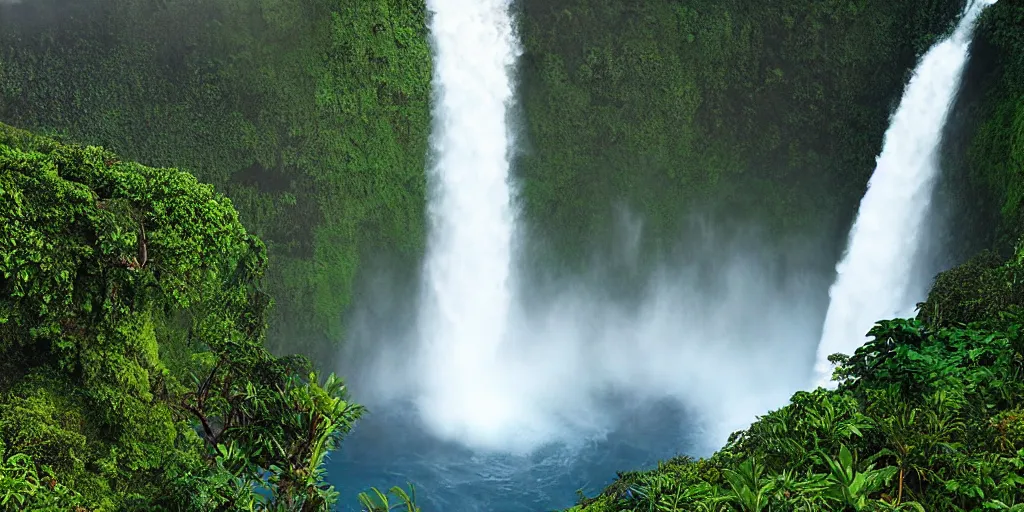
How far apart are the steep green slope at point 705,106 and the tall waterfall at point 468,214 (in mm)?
945

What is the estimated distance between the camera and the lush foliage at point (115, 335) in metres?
6.21

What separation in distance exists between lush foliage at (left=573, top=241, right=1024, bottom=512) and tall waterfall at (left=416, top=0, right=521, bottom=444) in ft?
35.9

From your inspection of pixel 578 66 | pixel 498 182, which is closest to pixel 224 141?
pixel 498 182

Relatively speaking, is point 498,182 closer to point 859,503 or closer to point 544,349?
point 544,349

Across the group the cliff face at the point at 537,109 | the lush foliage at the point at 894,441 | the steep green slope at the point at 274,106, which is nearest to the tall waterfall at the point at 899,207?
the cliff face at the point at 537,109

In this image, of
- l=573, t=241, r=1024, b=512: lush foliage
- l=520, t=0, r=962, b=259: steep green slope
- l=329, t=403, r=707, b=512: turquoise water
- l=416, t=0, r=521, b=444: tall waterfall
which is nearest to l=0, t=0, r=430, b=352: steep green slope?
l=416, t=0, r=521, b=444: tall waterfall

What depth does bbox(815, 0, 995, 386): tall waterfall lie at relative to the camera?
47.2 ft

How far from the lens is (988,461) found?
4.36 metres

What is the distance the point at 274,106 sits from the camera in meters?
15.8

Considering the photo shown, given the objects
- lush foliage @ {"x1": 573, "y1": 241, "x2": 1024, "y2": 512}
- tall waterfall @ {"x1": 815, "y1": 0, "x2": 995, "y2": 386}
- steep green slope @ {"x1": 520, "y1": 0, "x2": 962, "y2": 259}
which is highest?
steep green slope @ {"x1": 520, "y1": 0, "x2": 962, "y2": 259}

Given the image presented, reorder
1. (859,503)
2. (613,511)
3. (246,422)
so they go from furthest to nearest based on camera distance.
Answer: (246,422) → (613,511) → (859,503)

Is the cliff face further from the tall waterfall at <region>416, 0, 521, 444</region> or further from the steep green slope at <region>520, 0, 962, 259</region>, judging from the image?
the tall waterfall at <region>416, 0, 521, 444</region>

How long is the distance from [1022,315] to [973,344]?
860 mm

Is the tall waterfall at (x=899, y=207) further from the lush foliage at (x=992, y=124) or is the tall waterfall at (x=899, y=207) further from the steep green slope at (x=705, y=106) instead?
the steep green slope at (x=705, y=106)
